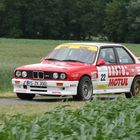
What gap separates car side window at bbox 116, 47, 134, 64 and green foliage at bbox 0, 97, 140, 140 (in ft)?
37.6

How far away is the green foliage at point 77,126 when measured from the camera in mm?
6016

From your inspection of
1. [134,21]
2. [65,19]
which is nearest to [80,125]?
[134,21]

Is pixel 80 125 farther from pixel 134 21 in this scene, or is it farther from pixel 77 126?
pixel 134 21

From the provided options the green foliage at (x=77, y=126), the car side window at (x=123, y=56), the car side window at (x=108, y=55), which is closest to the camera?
the green foliage at (x=77, y=126)

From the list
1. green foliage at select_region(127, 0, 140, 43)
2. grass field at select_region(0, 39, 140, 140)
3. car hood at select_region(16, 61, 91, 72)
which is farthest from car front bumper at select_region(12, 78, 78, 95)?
green foliage at select_region(127, 0, 140, 43)

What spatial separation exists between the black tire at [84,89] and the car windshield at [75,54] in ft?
2.26

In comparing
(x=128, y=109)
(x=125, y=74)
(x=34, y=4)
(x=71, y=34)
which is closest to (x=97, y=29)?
(x=71, y=34)

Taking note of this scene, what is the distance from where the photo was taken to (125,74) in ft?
64.2

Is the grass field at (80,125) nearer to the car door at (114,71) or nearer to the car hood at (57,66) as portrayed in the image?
the car hood at (57,66)

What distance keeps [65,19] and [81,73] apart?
320 ft

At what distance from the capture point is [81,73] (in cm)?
1789

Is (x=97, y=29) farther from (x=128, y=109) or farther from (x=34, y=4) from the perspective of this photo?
(x=128, y=109)

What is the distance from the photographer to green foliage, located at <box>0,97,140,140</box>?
237 inches

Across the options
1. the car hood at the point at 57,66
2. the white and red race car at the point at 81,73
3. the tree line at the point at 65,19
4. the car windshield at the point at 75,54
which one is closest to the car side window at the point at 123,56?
the white and red race car at the point at 81,73
